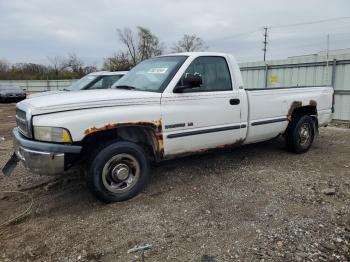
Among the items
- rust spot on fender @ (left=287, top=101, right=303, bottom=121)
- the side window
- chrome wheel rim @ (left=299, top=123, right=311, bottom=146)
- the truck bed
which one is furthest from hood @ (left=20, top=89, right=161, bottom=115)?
Answer: chrome wheel rim @ (left=299, top=123, right=311, bottom=146)

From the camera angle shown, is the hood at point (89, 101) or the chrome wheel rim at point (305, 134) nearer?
the hood at point (89, 101)

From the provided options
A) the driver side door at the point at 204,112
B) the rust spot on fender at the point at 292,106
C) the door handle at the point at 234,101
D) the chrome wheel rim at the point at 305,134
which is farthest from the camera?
the chrome wheel rim at the point at 305,134

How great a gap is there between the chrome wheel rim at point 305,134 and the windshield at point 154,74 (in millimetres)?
3040

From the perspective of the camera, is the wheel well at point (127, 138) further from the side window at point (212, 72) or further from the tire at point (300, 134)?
the tire at point (300, 134)

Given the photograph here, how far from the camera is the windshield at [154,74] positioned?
14.7 feet

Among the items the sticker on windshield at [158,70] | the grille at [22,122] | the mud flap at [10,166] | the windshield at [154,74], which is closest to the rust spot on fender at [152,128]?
the windshield at [154,74]

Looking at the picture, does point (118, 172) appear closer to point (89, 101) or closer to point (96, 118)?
point (96, 118)

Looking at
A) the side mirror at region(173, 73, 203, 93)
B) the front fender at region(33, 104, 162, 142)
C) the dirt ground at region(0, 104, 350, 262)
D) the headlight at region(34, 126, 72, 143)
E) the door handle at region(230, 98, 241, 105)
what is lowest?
the dirt ground at region(0, 104, 350, 262)

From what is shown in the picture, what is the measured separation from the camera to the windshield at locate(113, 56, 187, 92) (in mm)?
4492

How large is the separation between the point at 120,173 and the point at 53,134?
95 cm

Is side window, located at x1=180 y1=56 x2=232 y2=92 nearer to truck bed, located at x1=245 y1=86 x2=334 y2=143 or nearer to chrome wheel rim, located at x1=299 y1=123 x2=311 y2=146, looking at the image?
truck bed, located at x1=245 y1=86 x2=334 y2=143

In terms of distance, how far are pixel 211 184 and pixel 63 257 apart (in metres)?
2.37

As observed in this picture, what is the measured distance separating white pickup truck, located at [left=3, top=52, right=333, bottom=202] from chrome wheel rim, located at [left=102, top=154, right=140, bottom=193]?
0.01 metres

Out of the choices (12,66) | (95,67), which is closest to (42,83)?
(95,67)
